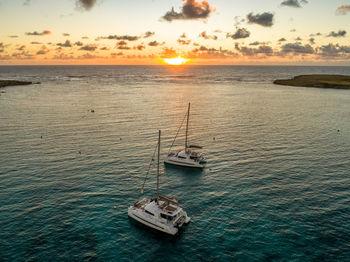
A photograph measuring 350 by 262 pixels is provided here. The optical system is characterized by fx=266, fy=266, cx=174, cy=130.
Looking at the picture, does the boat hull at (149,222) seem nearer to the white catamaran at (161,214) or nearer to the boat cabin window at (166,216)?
the white catamaran at (161,214)

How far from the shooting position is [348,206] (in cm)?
4175

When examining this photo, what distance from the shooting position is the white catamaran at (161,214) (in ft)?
117

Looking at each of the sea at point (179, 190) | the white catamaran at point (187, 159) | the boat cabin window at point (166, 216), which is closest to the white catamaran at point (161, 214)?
the boat cabin window at point (166, 216)

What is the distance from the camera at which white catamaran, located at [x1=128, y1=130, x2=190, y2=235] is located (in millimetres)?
35812

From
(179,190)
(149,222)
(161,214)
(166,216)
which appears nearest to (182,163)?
(179,190)

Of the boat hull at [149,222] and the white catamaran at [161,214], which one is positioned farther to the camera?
the white catamaran at [161,214]

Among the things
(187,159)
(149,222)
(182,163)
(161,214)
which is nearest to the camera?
(149,222)

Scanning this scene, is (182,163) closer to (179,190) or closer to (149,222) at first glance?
(179,190)

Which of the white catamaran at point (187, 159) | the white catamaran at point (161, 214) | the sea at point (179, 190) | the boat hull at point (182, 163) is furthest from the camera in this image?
the white catamaran at point (187, 159)

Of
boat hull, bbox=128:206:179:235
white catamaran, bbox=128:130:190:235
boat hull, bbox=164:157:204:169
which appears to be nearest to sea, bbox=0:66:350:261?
boat hull, bbox=128:206:179:235

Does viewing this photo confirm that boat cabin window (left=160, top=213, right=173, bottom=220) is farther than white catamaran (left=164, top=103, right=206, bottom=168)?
No

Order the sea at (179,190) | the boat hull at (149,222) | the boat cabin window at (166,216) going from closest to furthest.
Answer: the sea at (179,190)
the boat hull at (149,222)
the boat cabin window at (166,216)

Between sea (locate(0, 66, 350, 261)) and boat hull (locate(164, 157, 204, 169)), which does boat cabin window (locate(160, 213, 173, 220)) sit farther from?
boat hull (locate(164, 157, 204, 169))

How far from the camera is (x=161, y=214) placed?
122 feet
